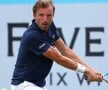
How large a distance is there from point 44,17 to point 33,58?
35cm

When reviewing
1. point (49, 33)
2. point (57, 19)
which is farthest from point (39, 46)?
point (57, 19)

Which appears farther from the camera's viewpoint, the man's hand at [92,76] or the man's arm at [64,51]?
the man's arm at [64,51]

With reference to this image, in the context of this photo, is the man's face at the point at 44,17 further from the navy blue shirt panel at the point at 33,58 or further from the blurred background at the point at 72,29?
the blurred background at the point at 72,29

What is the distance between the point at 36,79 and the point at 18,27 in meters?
3.02

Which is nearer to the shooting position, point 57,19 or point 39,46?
point 39,46

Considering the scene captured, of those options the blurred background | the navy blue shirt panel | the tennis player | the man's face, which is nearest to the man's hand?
the tennis player

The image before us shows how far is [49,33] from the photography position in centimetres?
535

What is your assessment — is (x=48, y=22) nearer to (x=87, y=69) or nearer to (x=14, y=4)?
(x=87, y=69)

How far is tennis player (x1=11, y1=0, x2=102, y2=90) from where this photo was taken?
5.18 meters

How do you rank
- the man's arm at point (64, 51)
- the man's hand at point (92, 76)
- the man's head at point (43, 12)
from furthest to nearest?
the man's arm at point (64, 51) < the man's hand at point (92, 76) < the man's head at point (43, 12)

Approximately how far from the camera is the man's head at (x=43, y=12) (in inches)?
202

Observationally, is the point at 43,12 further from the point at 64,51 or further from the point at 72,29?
the point at 72,29

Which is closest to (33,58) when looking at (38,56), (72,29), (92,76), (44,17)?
(38,56)

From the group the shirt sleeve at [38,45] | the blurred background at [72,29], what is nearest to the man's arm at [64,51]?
the shirt sleeve at [38,45]
